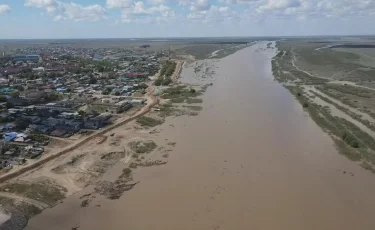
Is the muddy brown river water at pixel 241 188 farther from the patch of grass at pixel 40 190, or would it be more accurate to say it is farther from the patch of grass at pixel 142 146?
the patch of grass at pixel 142 146

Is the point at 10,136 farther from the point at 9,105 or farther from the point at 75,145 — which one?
the point at 9,105

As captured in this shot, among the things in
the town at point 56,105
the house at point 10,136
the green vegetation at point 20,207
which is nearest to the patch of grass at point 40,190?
the green vegetation at point 20,207

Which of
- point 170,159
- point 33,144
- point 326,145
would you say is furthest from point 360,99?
point 33,144

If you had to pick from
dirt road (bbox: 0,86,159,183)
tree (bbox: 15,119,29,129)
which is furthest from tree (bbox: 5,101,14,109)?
dirt road (bbox: 0,86,159,183)

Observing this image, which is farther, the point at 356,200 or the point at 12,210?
the point at 356,200

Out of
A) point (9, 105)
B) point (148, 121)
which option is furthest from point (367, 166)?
point (9, 105)

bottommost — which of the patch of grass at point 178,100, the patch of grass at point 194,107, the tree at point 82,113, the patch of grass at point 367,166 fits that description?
the patch of grass at point 194,107

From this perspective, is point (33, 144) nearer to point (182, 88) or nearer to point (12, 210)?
point (12, 210)

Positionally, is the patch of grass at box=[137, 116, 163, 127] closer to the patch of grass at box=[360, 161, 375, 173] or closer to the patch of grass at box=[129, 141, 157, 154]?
the patch of grass at box=[129, 141, 157, 154]
